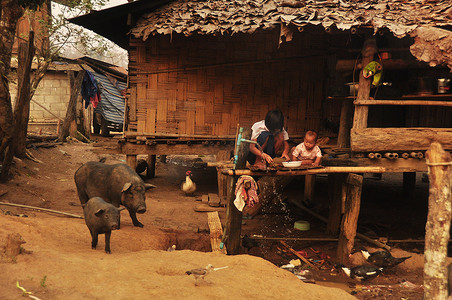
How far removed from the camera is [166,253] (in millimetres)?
5867

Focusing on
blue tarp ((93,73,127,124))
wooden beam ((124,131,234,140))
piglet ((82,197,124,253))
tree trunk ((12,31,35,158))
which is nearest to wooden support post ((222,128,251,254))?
piglet ((82,197,124,253))

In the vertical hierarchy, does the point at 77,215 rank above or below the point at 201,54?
below

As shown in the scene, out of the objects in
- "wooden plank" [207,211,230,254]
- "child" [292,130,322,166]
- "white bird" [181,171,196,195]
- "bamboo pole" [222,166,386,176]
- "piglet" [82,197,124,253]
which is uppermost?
"child" [292,130,322,166]

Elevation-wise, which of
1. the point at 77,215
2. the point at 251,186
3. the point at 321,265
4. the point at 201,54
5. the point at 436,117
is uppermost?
the point at 201,54

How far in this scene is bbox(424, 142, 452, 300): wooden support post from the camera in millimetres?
3965

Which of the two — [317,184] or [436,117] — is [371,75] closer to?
[436,117]

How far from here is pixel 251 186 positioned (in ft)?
19.9

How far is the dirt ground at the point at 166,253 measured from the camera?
4.16 metres

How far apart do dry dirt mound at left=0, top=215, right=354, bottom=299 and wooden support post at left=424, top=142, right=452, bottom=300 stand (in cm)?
132

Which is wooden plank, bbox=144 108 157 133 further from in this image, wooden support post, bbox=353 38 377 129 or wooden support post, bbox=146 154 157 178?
wooden support post, bbox=353 38 377 129

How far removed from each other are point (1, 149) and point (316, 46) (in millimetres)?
8046

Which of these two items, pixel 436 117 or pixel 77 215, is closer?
pixel 77 215

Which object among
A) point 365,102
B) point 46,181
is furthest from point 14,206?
point 365,102

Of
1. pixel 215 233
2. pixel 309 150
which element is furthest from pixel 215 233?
pixel 309 150
